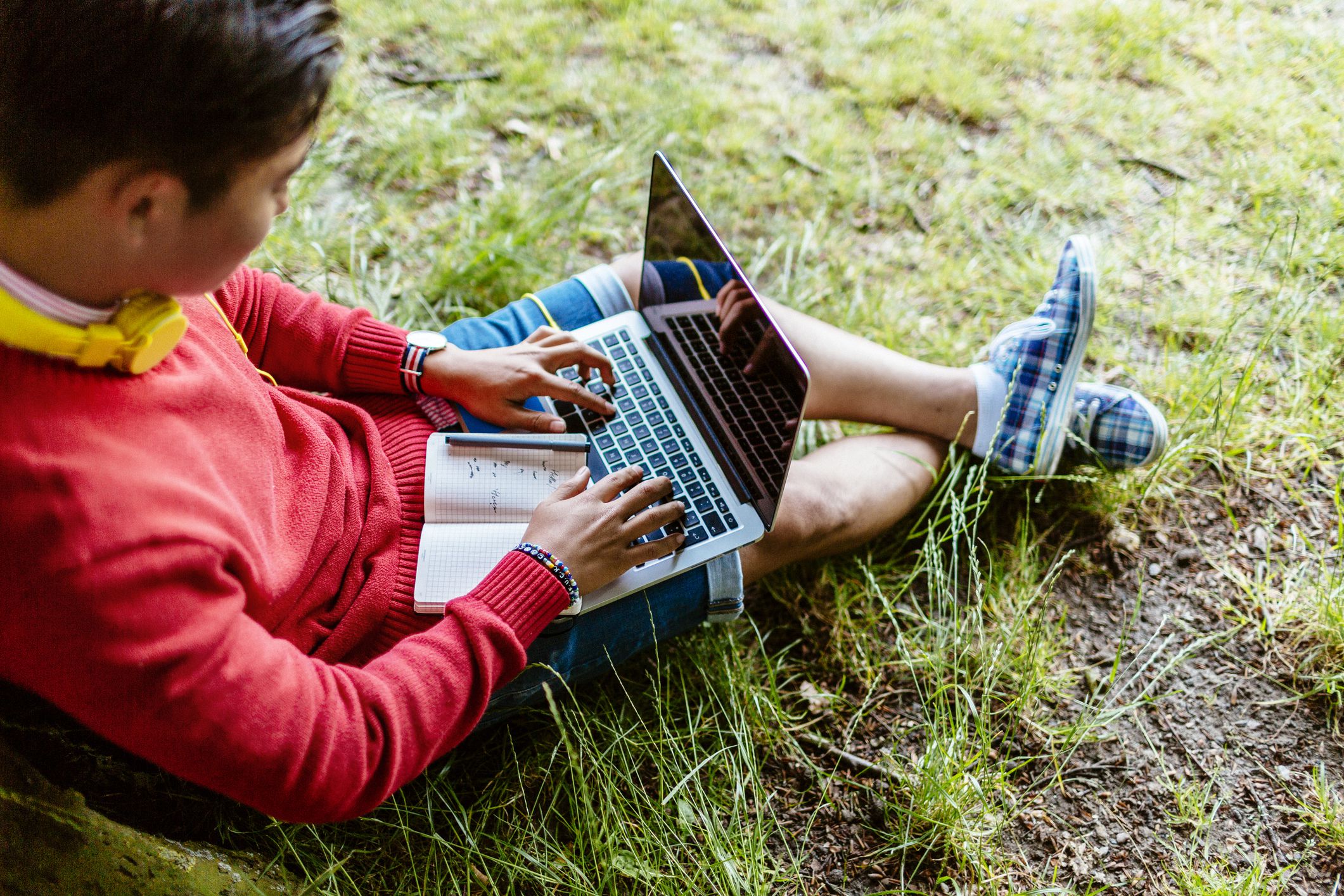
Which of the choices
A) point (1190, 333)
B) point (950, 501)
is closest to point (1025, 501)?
point (950, 501)

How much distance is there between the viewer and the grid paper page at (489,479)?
4.69ft

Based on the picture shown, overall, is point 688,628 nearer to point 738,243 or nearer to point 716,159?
point 738,243

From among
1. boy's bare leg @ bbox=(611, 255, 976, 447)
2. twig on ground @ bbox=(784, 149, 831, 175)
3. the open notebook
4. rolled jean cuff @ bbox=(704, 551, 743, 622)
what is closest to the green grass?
twig on ground @ bbox=(784, 149, 831, 175)

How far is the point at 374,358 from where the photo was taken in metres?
1.57

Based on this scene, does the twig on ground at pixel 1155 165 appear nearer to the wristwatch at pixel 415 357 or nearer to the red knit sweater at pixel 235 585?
the wristwatch at pixel 415 357

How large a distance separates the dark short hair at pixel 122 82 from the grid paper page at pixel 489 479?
2.16 ft

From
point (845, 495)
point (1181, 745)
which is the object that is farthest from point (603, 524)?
point (1181, 745)

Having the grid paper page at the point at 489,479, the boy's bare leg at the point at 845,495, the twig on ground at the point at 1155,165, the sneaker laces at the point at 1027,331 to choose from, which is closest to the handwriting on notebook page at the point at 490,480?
the grid paper page at the point at 489,479

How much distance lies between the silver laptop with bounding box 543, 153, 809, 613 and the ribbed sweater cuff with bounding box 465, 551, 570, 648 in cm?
11

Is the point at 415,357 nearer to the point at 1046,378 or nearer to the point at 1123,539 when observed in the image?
the point at 1046,378

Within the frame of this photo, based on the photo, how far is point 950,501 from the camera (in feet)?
6.51

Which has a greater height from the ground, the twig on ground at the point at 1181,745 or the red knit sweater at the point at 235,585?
the red knit sweater at the point at 235,585

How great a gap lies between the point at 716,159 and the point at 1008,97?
1062 millimetres

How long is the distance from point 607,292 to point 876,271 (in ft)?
3.33
